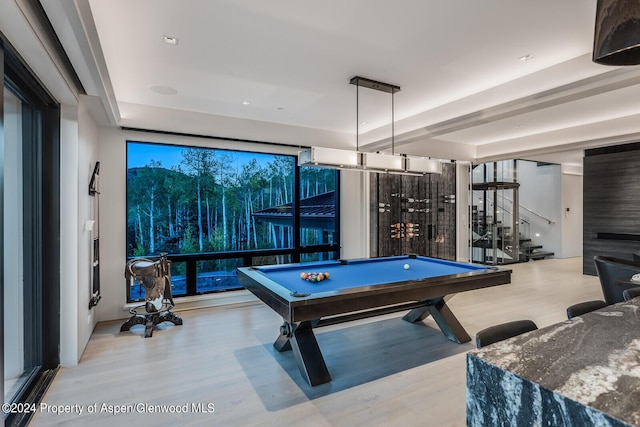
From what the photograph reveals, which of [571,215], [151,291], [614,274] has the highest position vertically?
[571,215]

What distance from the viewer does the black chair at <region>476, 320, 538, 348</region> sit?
5.27 ft

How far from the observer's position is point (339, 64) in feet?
10.7

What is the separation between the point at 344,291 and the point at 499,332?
3.93ft

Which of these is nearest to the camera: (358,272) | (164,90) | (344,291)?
(344,291)

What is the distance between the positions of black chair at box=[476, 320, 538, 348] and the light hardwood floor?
946 mm

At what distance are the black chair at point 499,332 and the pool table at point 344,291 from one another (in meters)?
1.10

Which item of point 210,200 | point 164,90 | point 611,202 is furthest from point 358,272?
point 611,202

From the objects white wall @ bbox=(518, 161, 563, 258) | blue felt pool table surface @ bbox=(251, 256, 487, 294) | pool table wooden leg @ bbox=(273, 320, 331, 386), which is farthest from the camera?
white wall @ bbox=(518, 161, 563, 258)

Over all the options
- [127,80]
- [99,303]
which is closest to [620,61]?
[127,80]

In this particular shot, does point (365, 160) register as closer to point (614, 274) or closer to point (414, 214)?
point (614, 274)

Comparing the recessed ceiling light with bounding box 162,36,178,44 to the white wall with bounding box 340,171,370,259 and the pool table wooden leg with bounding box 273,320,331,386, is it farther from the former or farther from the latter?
the white wall with bounding box 340,171,370,259

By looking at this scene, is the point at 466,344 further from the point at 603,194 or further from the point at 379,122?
the point at 603,194

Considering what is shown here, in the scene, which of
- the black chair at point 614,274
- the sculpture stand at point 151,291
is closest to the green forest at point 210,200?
the sculpture stand at point 151,291

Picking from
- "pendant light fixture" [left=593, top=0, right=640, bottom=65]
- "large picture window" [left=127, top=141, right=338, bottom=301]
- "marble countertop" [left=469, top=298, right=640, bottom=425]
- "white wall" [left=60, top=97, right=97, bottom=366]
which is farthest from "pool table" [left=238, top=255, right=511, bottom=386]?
"pendant light fixture" [left=593, top=0, right=640, bottom=65]
